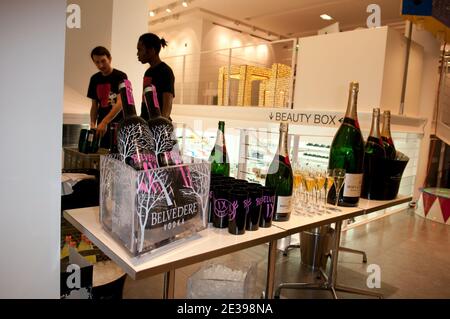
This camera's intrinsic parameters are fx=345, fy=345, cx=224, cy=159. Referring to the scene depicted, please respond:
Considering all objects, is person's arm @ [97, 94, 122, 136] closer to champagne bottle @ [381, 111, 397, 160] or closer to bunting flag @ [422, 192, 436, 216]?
champagne bottle @ [381, 111, 397, 160]

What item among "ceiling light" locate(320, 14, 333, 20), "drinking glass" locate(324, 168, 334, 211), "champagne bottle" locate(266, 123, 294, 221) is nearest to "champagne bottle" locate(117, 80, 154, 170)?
"champagne bottle" locate(266, 123, 294, 221)

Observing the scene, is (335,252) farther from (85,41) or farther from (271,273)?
(85,41)

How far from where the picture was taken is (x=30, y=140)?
2.41 ft

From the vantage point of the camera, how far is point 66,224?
1.19 meters

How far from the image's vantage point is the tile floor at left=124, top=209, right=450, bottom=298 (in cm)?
183

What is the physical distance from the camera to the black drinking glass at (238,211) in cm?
80

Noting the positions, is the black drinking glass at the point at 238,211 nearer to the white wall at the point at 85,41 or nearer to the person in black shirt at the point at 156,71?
the white wall at the point at 85,41

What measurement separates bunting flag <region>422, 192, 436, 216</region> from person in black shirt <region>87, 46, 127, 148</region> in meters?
3.45

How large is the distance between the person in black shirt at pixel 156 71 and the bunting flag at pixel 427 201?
122 inches

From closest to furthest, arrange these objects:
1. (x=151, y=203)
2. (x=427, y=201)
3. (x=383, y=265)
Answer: (x=151, y=203)
(x=383, y=265)
(x=427, y=201)

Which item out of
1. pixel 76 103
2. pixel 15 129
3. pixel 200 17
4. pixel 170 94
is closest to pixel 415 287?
pixel 170 94

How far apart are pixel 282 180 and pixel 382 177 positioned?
47 centimetres

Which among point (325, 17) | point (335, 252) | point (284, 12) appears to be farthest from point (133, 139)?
point (325, 17)
